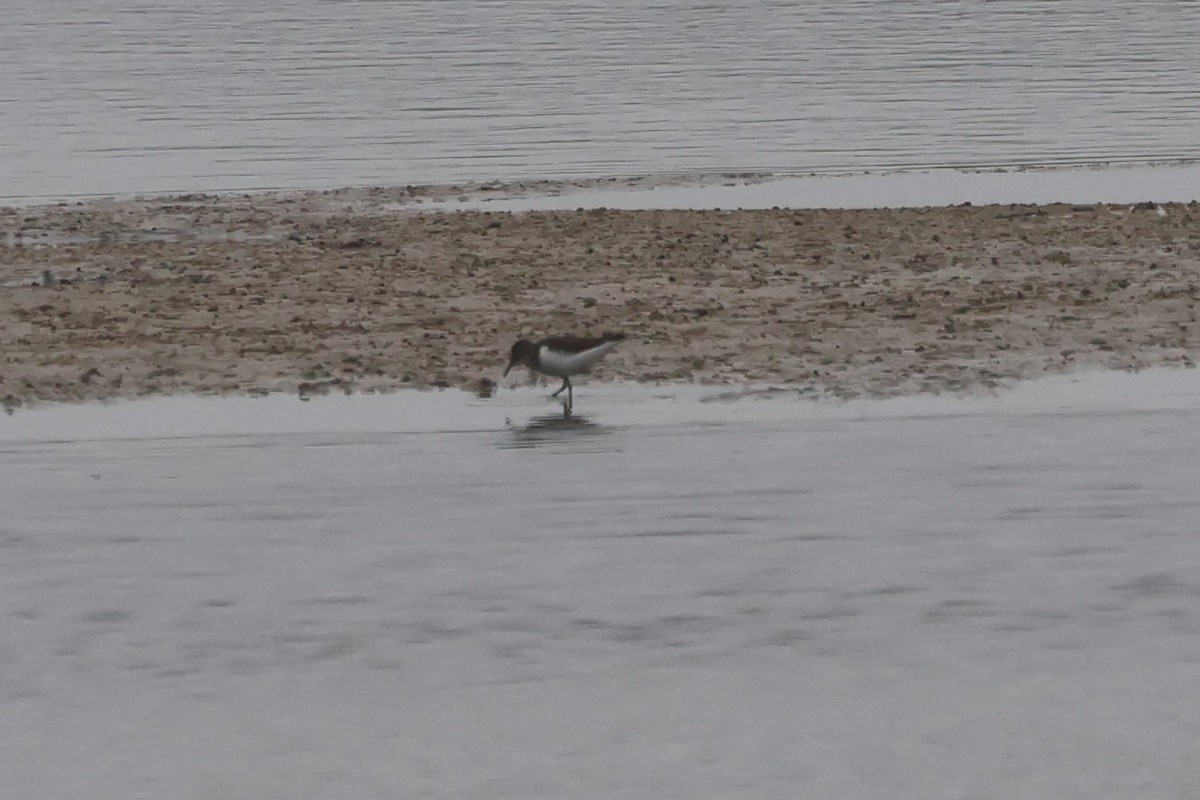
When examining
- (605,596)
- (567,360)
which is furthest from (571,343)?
(605,596)

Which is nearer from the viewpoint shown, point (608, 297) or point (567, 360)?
point (567, 360)

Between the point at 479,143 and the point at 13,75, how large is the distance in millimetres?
28187

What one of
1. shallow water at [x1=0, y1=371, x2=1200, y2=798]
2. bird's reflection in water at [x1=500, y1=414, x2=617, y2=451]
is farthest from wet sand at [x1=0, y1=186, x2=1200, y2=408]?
bird's reflection in water at [x1=500, y1=414, x2=617, y2=451]

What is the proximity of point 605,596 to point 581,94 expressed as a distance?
40401 mm

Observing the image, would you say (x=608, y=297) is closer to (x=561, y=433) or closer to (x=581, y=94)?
(x=561, y=433)

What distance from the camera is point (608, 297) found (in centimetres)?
1888

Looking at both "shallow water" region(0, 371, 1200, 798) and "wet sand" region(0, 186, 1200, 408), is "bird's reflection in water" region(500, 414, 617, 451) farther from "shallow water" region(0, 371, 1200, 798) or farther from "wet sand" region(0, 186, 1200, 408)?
"wet sand" region(0, 186, 1200, 408)

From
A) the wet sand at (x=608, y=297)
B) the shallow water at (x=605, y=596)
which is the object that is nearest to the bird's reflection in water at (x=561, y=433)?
the shallow water at (x=605, y=596)

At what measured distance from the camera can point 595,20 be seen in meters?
90.6

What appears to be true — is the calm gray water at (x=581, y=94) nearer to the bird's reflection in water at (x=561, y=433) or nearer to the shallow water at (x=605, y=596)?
the bird's reflection in water at (x=561, y=433)

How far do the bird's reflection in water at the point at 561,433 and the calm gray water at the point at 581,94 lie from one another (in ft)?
51.9

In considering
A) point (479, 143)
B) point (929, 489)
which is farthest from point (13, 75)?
point (929, 489)

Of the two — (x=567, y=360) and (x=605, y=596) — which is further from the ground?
(x=567, y=360)

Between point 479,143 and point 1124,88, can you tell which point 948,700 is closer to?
point 479,143
